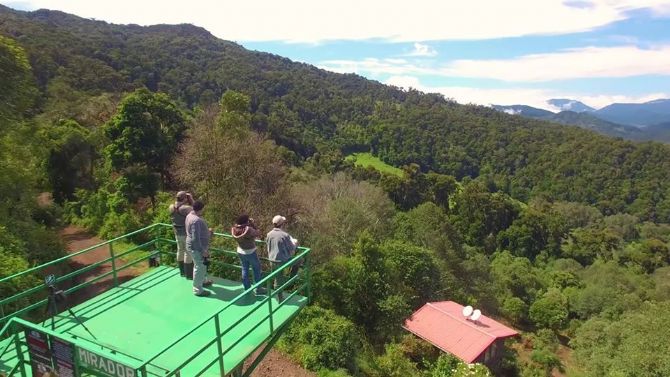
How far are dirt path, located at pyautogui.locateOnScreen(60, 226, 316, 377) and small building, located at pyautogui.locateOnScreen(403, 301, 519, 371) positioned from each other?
41.0 feet

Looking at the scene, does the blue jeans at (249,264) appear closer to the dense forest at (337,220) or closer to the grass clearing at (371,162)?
the dense forest at (337,220)

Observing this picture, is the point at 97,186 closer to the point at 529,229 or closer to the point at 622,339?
the point at 622,339

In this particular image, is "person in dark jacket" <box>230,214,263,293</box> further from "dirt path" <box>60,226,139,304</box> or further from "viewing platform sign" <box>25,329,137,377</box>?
"dirt path" <box>60,226,139,304</box>

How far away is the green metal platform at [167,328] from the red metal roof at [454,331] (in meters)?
18.6

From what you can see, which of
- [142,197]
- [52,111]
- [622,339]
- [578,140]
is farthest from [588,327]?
[578,140]

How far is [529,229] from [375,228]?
55.6 metres

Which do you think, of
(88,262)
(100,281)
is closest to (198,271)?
(100,281)

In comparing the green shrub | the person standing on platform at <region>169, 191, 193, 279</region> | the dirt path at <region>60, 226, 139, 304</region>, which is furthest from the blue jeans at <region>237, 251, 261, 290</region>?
the dirt path at <region>60, 226, 139, 304</region>

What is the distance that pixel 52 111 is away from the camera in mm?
36656

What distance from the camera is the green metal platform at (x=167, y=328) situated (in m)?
6.38

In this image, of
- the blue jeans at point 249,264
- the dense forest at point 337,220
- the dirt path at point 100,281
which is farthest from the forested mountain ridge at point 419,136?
the blue jeans at point 249,264

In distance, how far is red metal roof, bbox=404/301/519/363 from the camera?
997 inches

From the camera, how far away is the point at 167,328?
767 centimetres

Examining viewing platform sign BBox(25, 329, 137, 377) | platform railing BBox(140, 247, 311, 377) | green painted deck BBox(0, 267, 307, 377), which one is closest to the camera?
viewing platform sign BBox(25, 329, 137, 377)
